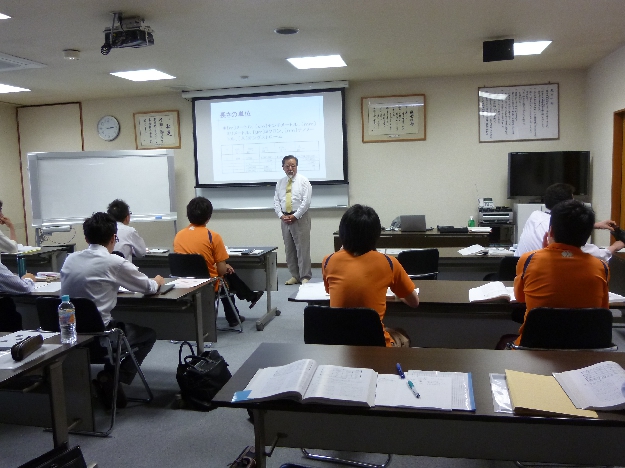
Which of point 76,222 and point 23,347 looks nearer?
point 23,347

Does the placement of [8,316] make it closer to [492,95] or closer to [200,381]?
[200,381]

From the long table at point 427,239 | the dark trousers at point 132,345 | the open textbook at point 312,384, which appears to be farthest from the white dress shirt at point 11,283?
the long table at point 427,239

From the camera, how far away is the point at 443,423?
4.67ft

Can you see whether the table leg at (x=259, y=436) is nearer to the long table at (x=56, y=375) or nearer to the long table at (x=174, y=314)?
the long table at (x=56, y=375)

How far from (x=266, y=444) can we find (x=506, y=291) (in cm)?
163

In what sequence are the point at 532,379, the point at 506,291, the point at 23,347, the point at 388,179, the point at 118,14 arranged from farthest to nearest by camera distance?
1. the point at 388,179
2. the point at 118,14
3. the point at 506,291
4. the point at 23,347
5. the point at 532,379

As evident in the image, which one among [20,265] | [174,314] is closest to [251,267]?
[174,314]

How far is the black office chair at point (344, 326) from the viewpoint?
2.01m

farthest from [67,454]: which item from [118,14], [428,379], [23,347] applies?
[118,14]

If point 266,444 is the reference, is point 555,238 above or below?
above

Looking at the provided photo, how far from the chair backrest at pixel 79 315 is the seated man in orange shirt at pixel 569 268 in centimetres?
202

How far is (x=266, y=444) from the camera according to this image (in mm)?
1507

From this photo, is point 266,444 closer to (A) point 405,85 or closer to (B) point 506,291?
(B) point 506,291

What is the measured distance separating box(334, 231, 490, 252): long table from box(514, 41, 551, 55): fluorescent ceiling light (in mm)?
1893
